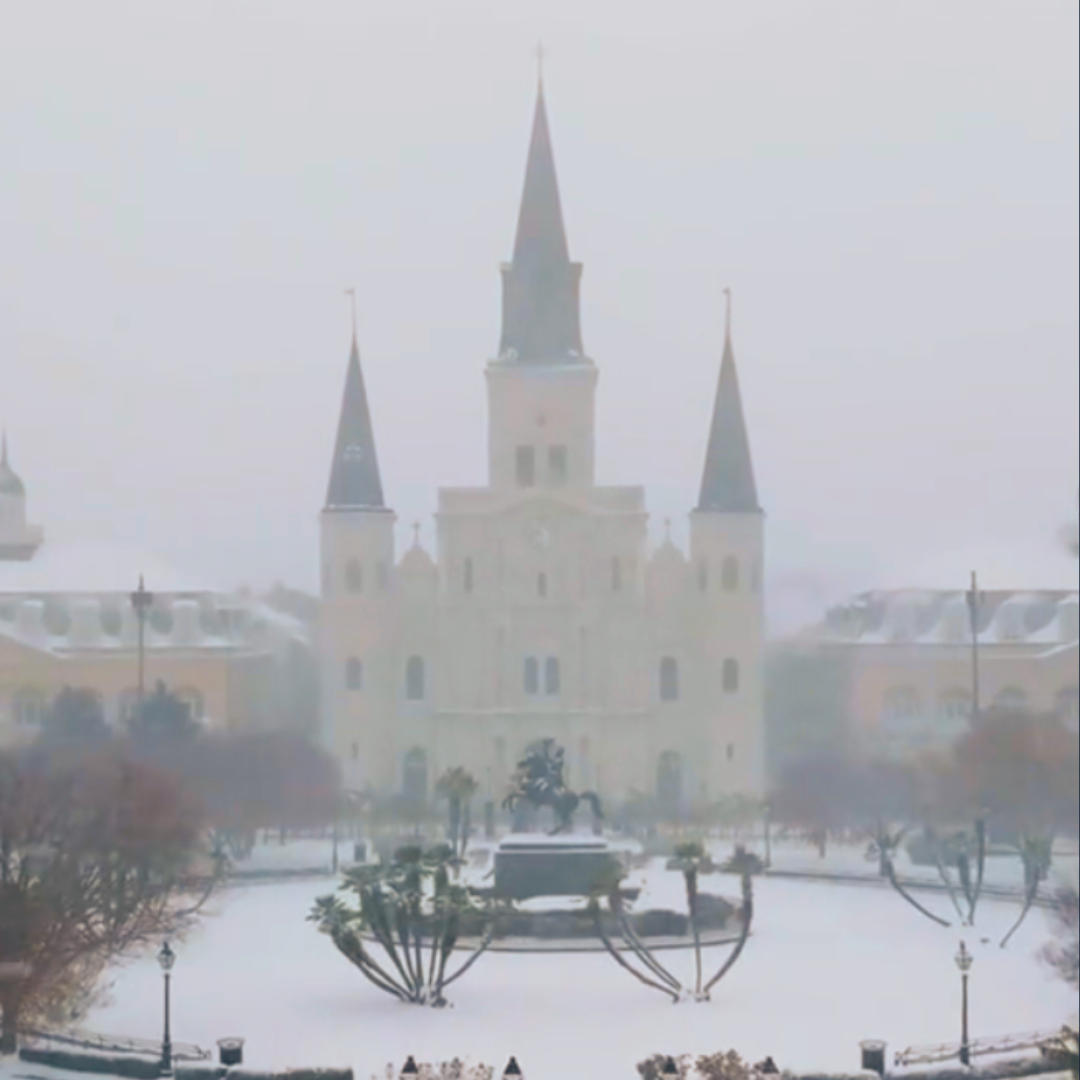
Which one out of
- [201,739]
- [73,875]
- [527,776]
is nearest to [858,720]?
[527,776]

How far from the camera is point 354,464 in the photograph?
53.6 metres

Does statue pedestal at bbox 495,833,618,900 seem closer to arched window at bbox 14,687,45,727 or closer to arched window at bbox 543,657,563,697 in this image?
arched window at bbox 14,687,45,727

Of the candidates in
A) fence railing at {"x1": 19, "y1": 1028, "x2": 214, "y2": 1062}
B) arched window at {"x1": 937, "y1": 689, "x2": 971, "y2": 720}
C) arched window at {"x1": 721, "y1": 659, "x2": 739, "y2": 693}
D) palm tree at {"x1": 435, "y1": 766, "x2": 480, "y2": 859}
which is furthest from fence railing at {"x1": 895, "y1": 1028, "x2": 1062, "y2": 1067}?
arched window at {"x1": 721, "y1": 659, "x2": 739, "y2": 693}

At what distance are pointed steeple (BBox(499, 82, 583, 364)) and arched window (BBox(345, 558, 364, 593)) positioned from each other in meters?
5.14

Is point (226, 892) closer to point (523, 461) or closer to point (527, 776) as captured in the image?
point (527, 776)

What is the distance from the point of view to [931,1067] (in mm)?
22219

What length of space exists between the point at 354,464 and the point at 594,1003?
2807 cm

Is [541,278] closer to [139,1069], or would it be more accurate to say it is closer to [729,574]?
[729,574]

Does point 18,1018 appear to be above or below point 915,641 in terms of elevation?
below

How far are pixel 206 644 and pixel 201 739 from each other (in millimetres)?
4665

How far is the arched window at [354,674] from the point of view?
171 feet

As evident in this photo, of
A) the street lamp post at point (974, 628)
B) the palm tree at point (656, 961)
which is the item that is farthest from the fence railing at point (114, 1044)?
the street lamp post at point (974, 628)

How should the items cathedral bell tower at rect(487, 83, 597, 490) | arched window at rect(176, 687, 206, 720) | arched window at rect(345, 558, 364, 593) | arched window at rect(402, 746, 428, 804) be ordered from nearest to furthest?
arched window at rect(176, 687, 206, 720) < arched window at rect(402, 746, 428, 804) < arched window at rect(345, 558, 364, 593) < cathedral bell tower at rect(487, 83, 597, 490)

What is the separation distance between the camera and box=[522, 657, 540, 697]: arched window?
5397 cm
